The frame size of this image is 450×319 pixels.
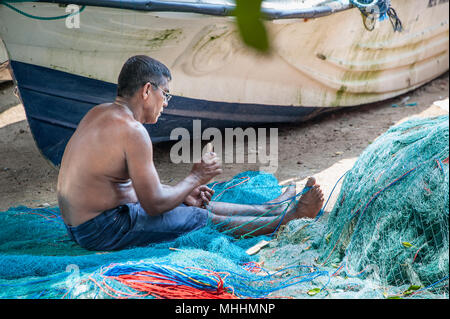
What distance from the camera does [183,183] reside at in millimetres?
3717

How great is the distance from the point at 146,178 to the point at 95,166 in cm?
34

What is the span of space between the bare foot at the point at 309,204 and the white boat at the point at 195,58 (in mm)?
1080

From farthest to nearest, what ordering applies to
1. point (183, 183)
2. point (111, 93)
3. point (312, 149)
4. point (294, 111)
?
point (294, 111), point (312, 149), point (111, 93), point (183, 183)

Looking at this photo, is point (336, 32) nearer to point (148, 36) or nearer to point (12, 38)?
point (148, 36)

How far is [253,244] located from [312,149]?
2.69 m

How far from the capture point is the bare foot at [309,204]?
165 inches

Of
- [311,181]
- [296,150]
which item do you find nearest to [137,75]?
[311,181]

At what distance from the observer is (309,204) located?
4.20 metres

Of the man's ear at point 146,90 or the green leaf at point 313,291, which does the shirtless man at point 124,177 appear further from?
Answer: the green leaf at point 313,291

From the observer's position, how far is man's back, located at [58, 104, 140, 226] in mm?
3391

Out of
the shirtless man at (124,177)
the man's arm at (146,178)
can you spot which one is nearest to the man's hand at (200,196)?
the shirtless man at (124,177)

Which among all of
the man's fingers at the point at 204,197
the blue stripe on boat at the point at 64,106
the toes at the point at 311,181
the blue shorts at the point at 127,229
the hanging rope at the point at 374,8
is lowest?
the blue shorts at the point at 127,229

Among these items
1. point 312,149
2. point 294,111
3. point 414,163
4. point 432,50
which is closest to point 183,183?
point 414,163

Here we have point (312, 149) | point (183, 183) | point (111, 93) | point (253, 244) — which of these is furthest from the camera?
point (312, 149)
